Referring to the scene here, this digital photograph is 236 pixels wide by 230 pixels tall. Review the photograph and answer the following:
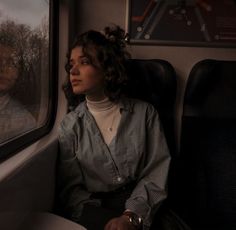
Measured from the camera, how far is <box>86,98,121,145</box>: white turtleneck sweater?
4.75 feet

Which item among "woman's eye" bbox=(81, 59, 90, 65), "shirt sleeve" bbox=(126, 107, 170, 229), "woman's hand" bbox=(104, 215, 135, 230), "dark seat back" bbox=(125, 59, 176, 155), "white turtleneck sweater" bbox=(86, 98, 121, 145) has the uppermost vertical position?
"woman's eye" bbox=(81, 59, 90, 65)

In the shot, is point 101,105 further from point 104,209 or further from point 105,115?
point 104,209

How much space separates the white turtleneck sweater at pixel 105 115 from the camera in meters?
1.45

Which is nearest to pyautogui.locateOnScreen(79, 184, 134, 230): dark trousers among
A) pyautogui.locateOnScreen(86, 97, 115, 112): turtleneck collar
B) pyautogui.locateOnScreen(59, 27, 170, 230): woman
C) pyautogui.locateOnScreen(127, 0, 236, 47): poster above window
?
pyautogui.locateOnScreen(59, 27, 170, 230): woman

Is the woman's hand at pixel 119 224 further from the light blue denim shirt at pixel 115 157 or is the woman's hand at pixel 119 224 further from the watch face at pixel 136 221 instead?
the light blue denim shirt at pixel 115 157

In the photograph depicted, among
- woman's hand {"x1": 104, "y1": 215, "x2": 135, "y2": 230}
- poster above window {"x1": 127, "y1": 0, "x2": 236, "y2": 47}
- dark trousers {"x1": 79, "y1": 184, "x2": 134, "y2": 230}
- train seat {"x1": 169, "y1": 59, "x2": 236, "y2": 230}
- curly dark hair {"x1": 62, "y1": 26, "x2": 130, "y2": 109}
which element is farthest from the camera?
poster above window {"x1": 127, "y1": 0, "x2": 236, "y2": 47}

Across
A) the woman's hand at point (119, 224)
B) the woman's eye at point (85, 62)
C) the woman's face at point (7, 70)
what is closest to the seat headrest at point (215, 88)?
the woman's eye at point (85, 62)

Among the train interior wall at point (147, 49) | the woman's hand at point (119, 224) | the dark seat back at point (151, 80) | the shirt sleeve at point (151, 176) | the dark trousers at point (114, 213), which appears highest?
the train interior wall at point (147, 49)

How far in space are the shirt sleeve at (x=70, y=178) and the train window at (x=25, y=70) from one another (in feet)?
0.51

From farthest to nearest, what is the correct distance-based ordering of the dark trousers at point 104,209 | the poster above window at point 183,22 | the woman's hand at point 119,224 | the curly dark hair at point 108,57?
the poster above window at point 183,22 < the curly dark hair at point 108,57 < the dark trousers at point 104,209 < the woman's hand at point 119,224

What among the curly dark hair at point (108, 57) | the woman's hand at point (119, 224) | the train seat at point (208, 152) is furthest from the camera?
the train seat at point (208, 152)

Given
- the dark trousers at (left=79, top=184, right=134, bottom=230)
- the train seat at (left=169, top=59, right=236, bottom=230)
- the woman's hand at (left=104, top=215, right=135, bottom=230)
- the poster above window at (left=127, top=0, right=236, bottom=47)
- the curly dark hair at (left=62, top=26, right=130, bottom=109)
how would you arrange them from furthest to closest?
the poster above window at (left=127, top=0, right=236, bottom=47), the train seat at (left=169, top=59, right=236, bottom=230), the curly dark hair at (left=62, top=26, right=130, bottom=109), the dark trousers at (left=79, top=184, right=134, bottom=230), the woman's hand at (left=104, top=215, right=135, bottom=230)

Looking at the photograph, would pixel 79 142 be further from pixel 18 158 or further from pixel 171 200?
pixel 171 200

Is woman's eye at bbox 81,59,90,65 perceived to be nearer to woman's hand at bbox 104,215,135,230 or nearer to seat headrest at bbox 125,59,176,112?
seat headrest at bbox 125,59,176,112
